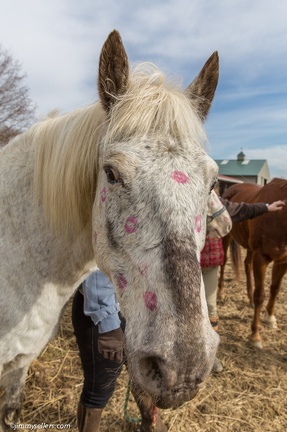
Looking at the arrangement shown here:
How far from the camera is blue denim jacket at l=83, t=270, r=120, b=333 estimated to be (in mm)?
1839

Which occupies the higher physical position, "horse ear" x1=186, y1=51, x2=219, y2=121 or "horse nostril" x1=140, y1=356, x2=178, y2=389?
"horse ear" x1=186, y1=51, x2=219, y2=121

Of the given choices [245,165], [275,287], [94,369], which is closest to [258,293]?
[275,287]

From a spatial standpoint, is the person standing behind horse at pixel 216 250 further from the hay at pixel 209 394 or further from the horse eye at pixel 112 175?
the horse eye at pixel 112 175

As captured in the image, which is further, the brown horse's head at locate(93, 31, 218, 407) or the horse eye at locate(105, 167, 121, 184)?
the horse eye at locate(105, 167, 121, 184)

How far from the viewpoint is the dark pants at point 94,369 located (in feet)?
6.67

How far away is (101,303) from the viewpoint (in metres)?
1.87

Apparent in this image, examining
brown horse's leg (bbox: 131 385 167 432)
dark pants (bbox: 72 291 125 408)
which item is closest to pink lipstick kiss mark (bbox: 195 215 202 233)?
dark pants (bbox: 72 291 125 408)

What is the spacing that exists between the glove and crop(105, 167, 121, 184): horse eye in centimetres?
98

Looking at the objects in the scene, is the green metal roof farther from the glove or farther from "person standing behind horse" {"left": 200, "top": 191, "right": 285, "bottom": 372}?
the glove

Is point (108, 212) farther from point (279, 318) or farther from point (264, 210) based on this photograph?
point (279, 318)

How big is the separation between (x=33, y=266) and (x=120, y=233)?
2.28ft

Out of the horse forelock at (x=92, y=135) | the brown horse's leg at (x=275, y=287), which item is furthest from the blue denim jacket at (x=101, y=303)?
the brown horse's leg at (x=275, y=287)

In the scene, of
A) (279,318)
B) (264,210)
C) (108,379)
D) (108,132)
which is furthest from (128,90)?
(279,318)

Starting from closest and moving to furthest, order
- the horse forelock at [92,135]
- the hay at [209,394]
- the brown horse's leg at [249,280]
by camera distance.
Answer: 1. the horse forelock at [92,135]
2. the hay at [209,394]
3. the brown horse's leg at [249,280]
